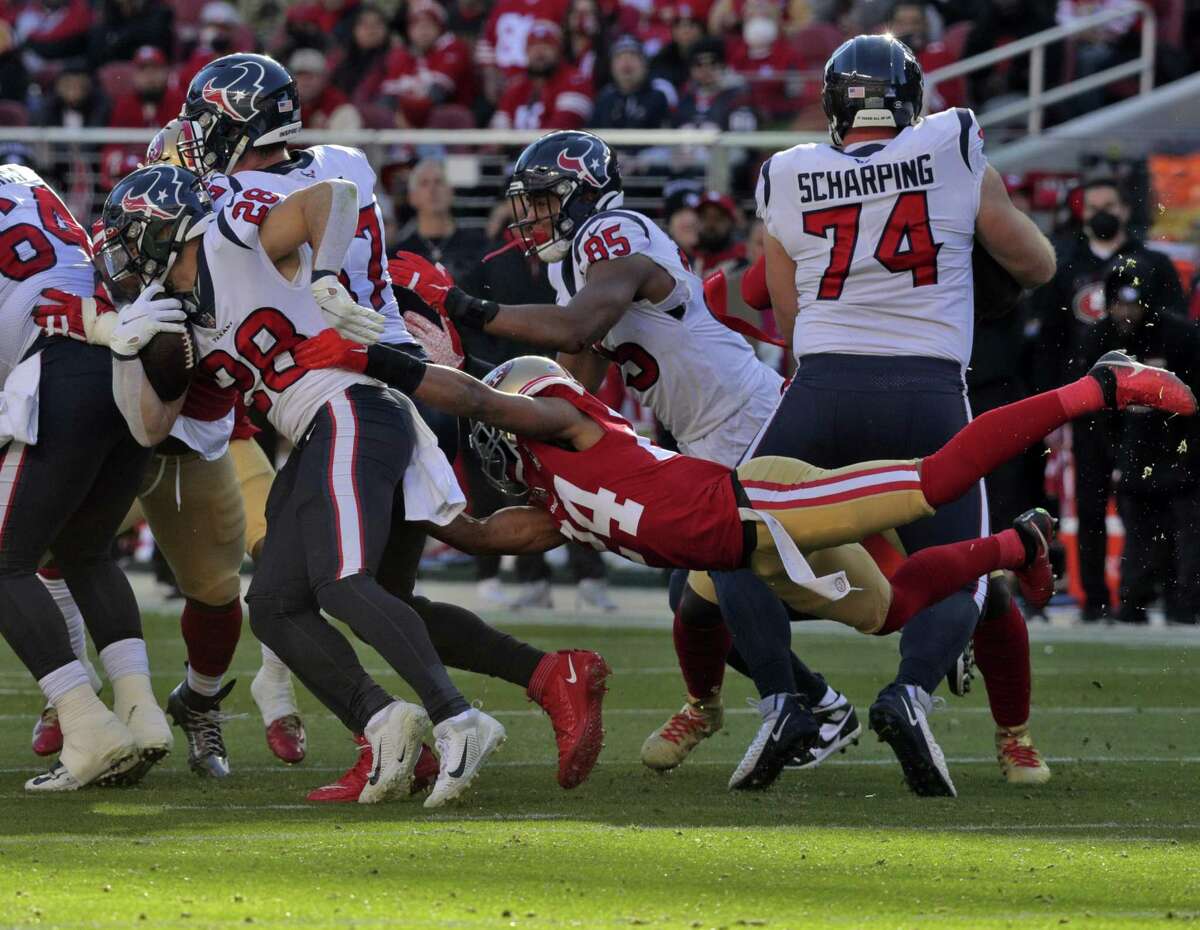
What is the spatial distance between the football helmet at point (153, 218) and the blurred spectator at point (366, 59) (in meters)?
10.3

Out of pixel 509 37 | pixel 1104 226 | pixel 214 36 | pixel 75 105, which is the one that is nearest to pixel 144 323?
pixel 1104 226

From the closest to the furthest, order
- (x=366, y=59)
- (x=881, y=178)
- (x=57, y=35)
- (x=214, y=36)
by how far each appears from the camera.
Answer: (x=881, y=178) < (x=366, y=59) < (x=214, y=36) < (x=57, y=35)

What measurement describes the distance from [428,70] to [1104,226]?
624 cm

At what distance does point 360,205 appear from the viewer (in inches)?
226

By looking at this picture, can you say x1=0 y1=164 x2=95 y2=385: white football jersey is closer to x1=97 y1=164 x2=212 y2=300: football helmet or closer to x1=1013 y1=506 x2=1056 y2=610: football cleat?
Answer: x1=97 y1=164 x2=212 y2=300: football helmet

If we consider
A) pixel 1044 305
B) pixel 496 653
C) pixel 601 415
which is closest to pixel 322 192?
pixel 601 415

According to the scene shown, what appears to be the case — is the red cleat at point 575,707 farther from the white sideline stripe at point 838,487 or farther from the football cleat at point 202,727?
the football cleat at point 202,727

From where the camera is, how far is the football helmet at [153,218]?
557cm

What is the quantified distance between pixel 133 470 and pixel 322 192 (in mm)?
1083

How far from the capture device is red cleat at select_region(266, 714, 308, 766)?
6.12 metres

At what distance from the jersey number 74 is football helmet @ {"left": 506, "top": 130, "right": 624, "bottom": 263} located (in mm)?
908

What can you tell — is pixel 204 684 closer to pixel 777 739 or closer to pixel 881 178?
pixel 777 739

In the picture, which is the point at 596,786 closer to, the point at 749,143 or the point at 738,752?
the point at 738,752

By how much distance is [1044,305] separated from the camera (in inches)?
423
